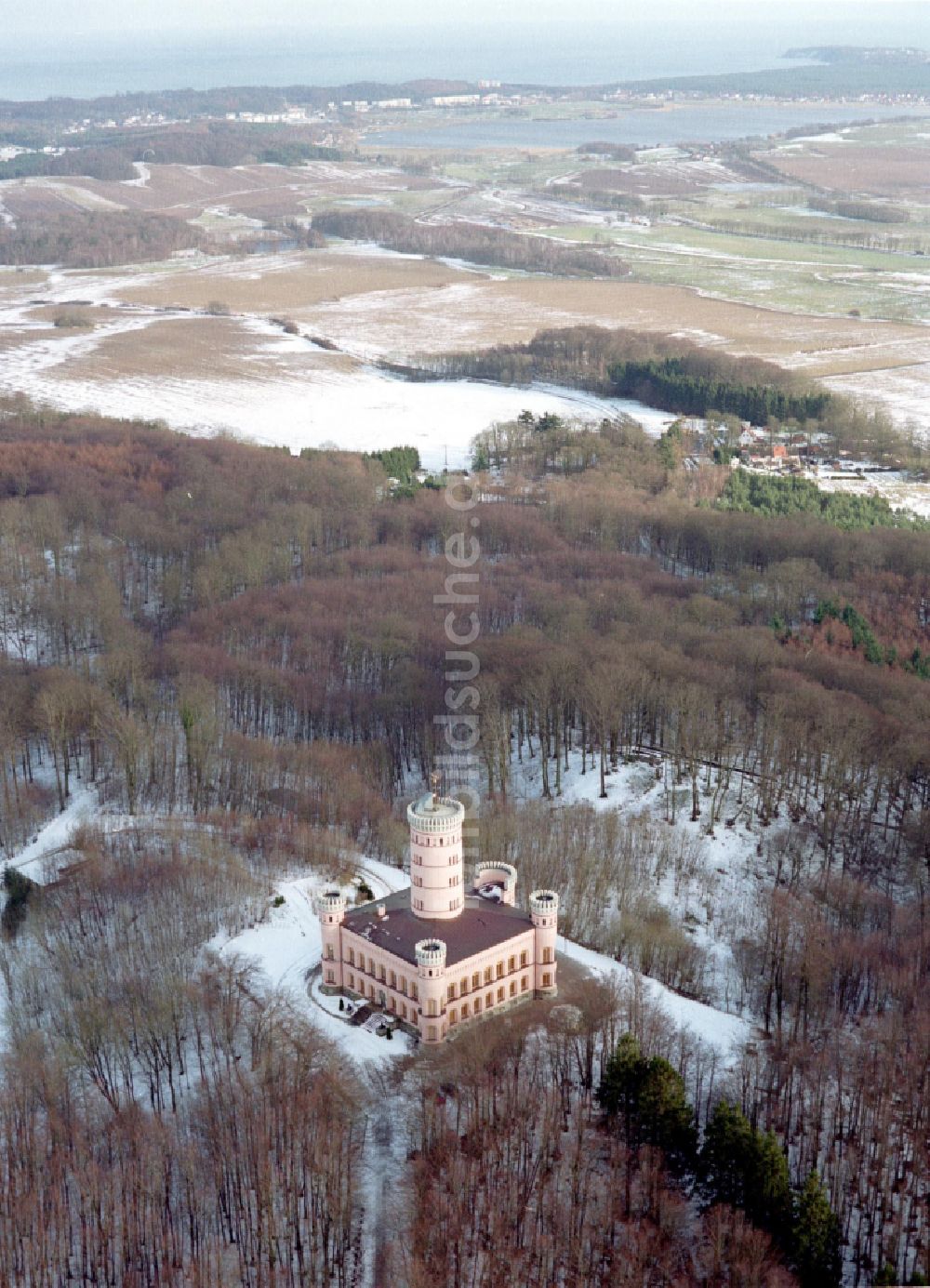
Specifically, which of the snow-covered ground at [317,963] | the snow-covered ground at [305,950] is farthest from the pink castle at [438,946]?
the snow-covered ground at [317,963]

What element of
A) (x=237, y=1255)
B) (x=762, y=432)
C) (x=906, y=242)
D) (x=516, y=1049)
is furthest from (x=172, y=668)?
(x=906, y=242)

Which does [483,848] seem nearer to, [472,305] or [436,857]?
[436,857]

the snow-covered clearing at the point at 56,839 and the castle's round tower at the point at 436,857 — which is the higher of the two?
the castle's round tower at the point at 436,857

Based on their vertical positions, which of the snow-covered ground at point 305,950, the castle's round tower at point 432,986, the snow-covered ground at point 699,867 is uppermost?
the castle's round tower at point 432,986

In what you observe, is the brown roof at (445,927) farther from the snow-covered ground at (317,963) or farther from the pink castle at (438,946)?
the snow-covered ground at (317,963)

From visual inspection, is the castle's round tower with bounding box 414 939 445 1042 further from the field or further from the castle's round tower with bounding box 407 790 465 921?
the field

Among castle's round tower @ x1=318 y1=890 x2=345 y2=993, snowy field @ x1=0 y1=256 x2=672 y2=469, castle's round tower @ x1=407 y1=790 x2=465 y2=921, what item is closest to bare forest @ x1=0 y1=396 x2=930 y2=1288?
castle's round tower @ x1=318 y1=890 x2=345 y2=993
